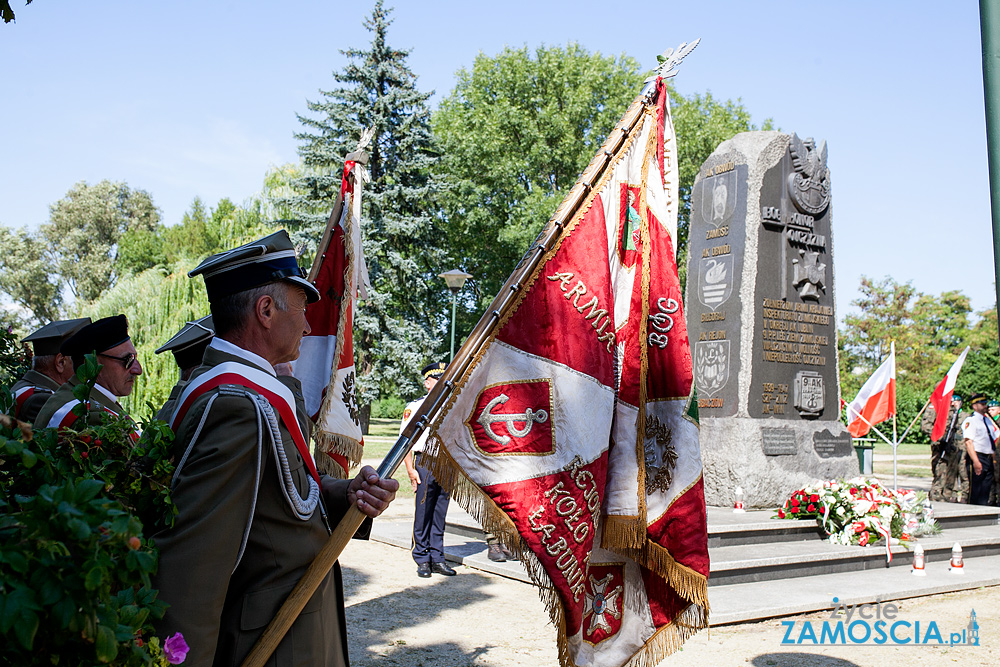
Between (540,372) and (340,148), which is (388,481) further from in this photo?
(340,148)

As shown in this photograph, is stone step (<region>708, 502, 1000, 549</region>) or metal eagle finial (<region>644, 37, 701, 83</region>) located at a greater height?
metal eagle finial (<region>644, 37, 701, 83</region>)

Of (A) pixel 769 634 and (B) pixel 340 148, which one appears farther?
(B) pixel 340 148

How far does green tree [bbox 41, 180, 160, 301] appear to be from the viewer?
47.2 m

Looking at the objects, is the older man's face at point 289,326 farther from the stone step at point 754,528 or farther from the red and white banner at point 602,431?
the stone step at point 754,528

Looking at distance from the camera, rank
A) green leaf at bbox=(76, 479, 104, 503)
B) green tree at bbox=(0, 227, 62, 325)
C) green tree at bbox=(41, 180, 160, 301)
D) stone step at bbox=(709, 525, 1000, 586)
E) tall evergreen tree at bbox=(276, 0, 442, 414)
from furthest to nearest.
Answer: green tree at bbox=(41, 180, 160, 301) → green tree at bbox=(0, 227, 62, 325) → tall evergreen tree at bbox=(276, 0, 442, 414) → stone step at bbox=(709, 525, 1000, 586) → green leaf at bbox=(76, 479, 104, 503)

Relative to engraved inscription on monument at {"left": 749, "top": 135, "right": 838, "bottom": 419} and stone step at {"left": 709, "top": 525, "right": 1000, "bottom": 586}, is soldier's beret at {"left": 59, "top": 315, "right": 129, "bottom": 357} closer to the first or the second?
stone step at {"left": 709, "top": 525, "right": 1000, "bottom": 586}

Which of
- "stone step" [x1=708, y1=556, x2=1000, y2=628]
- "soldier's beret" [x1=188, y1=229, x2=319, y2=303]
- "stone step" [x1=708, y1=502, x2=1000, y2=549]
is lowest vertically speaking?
"stone step" [x1=708, y1=556, x2=1000, y2=628]

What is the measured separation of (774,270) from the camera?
1064cm

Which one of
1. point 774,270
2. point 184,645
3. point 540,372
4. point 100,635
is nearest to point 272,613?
point 184,645

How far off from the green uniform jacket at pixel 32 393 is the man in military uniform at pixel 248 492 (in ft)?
9.06

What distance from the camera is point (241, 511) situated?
1.88 meters

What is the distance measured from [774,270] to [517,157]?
23.9 m

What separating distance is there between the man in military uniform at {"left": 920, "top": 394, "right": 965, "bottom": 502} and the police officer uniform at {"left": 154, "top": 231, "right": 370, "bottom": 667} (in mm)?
13930

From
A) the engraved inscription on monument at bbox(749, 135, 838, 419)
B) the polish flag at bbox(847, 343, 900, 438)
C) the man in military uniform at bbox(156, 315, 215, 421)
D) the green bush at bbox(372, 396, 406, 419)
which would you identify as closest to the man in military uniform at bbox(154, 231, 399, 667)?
the man in military uniform at bbox(156, 315, 215, 421)
